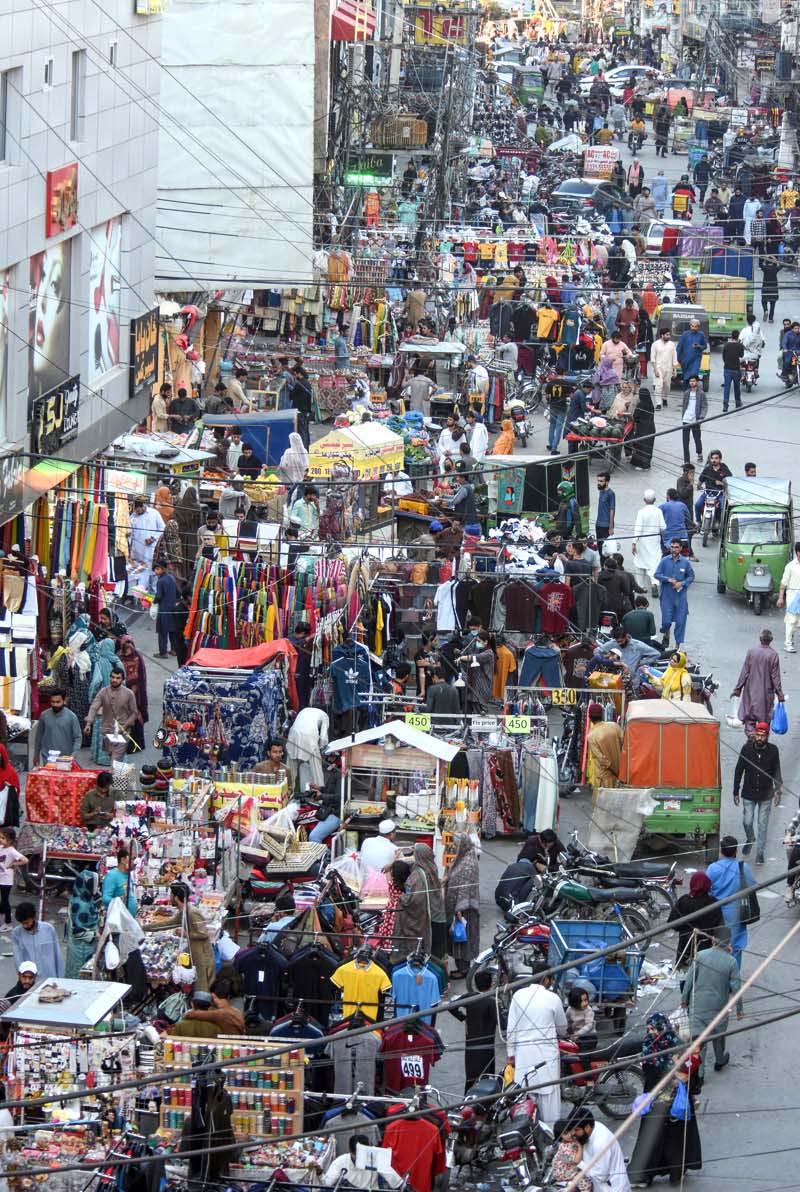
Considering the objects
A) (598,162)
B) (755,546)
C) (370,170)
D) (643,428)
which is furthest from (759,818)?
(598,162)

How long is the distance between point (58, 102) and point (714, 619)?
8.73m

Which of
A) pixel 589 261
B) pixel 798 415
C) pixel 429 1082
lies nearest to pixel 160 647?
pixel 429 1082

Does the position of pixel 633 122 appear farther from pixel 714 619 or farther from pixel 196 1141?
pixel 196 1141

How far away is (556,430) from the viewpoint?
100 ft

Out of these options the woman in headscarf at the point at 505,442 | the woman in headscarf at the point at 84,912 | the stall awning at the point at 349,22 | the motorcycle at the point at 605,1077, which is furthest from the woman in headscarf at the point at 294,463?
the stall awning at the point at 349,22

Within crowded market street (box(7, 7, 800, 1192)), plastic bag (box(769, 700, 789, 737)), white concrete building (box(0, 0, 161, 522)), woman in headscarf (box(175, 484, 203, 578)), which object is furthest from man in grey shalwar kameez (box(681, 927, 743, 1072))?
woman in headscarf (box(175, 484, 203, 578))

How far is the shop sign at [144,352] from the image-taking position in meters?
26.4

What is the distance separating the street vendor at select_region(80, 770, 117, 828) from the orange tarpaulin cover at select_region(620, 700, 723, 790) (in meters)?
4.11

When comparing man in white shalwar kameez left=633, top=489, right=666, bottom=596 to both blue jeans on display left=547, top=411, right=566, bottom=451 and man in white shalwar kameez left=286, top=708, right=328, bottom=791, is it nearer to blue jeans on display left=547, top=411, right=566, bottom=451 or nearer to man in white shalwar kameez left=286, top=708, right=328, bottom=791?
blue jeans on display left=547, top=411, right=566, bottom=451

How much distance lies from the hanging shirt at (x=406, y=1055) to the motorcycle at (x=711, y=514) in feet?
46.8

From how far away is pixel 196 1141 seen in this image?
1179cm

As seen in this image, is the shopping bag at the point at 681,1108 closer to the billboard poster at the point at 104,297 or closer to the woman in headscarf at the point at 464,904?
the woman in headscarf at the point at 464,904

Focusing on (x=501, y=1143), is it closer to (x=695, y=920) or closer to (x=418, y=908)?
(x=695, y=920)

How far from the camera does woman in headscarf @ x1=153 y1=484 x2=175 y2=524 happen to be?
2284 centimetres
